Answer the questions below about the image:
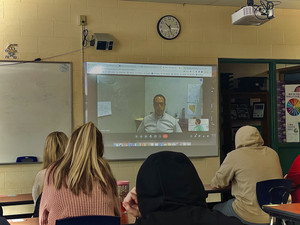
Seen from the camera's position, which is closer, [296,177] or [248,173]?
[248,173]

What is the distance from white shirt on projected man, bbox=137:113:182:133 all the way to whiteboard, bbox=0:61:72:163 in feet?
3.18

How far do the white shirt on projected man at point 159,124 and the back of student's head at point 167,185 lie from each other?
142 inches

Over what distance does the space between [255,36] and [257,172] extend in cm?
270

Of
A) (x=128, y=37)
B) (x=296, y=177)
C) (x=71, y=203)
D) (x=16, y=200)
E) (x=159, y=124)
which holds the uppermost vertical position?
(x=128, y=37)

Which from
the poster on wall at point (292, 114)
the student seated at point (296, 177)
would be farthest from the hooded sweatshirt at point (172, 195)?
the poster on wall at point (292, 114)

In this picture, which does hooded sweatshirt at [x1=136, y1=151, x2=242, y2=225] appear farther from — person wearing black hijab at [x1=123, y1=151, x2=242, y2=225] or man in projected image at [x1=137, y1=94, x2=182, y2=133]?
man in projected image at [x1=137, y1=94, x2=182, y2=133]

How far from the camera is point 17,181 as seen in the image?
189 inches

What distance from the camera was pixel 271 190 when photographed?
3404 millimetres

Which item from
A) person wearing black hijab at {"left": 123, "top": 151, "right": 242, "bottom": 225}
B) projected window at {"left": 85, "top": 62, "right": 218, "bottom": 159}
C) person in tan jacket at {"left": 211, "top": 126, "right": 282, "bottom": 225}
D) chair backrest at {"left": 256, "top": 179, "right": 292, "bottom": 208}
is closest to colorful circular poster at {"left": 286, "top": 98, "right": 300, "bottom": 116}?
projected window at {"left": 85, "top": 62, "right": 218, "bottom": 159}

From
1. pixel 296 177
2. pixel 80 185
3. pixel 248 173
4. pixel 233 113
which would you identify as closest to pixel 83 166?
pixel 80 185

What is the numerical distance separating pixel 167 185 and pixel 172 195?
0.14 feet

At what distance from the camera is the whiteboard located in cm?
473

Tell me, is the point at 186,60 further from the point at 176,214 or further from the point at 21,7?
the point at 176,214

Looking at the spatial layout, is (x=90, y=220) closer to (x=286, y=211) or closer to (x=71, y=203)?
(x=71, y=203)
